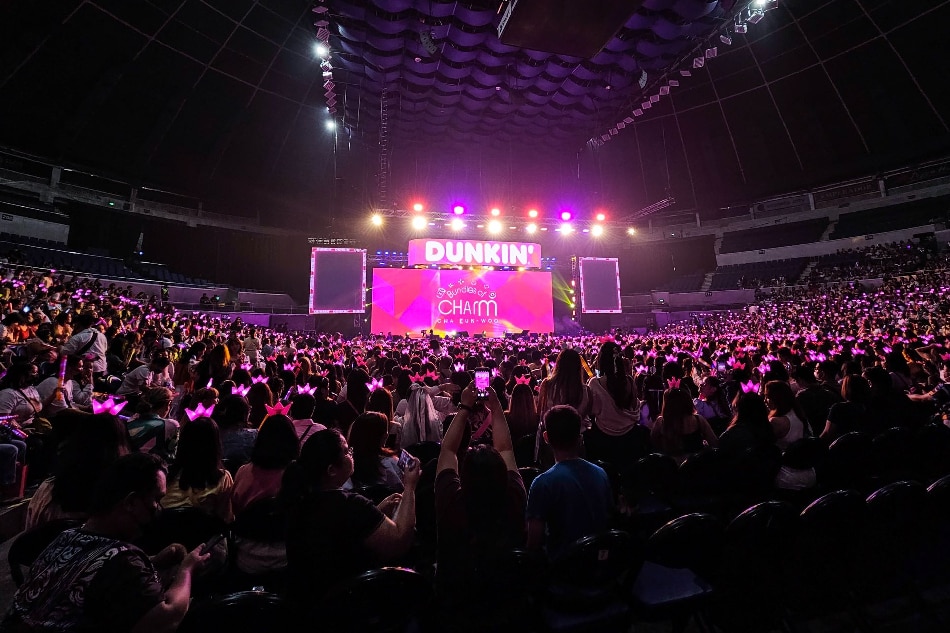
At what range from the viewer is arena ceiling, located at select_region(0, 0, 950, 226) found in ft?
51.8

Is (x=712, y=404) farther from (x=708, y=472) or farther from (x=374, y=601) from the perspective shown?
(x=374, y=601)

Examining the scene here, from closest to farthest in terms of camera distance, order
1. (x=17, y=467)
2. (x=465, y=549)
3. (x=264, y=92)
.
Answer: (x=465, y=549) < (x=17, y=467) < (x=264, y=92)

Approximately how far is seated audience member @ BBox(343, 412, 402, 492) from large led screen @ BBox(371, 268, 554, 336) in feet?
71.1

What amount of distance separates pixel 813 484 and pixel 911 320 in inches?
719

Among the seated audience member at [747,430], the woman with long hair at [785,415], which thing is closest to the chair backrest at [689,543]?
the seated audience member at [747,430]

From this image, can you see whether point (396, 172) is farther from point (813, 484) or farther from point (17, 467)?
Result: point (813, 484)

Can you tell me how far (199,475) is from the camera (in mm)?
2674

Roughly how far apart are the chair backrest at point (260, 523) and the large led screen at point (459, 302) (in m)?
22.2

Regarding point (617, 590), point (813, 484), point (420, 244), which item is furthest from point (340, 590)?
point (420, 244)

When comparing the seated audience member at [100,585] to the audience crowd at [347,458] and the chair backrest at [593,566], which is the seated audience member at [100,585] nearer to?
the audience crowd at [347,458]

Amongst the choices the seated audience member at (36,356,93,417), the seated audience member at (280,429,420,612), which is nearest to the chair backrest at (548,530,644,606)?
the seated audience member at (280,429,420,612)

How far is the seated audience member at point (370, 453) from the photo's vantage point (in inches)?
118

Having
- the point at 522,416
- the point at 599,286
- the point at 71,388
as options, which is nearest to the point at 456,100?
the point at 599,286

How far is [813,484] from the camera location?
3.54m
